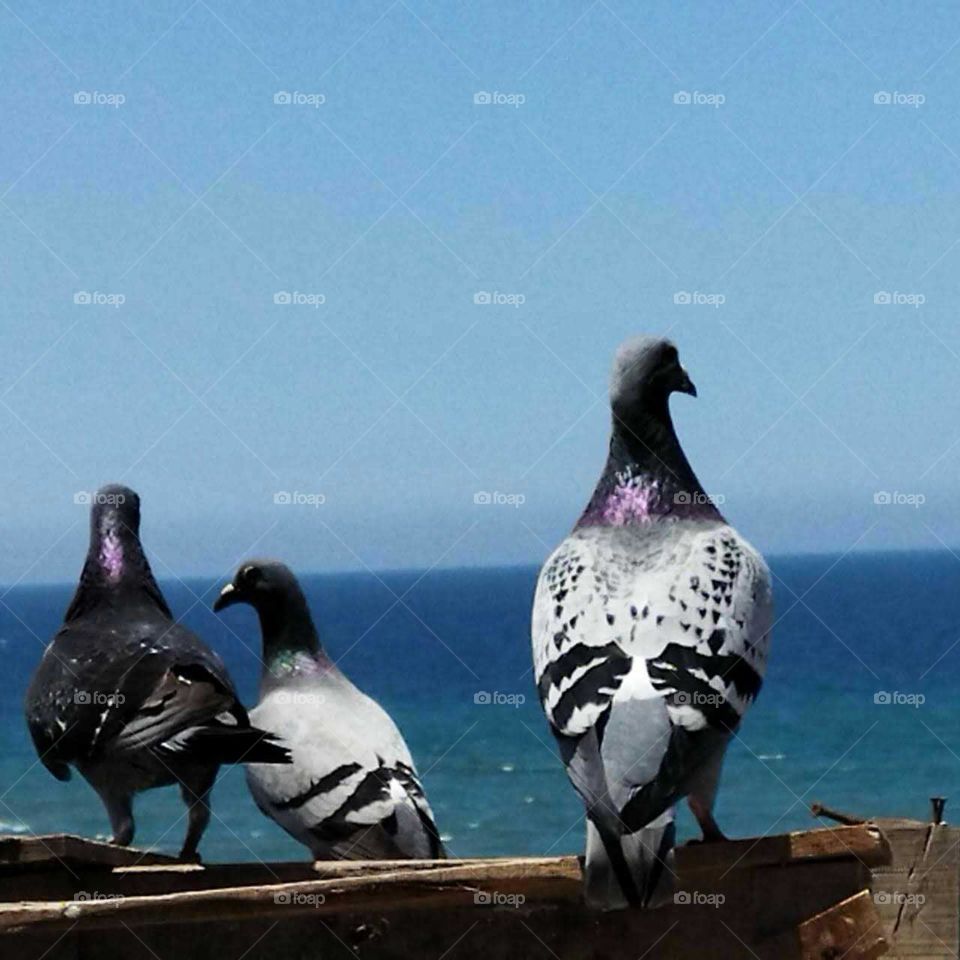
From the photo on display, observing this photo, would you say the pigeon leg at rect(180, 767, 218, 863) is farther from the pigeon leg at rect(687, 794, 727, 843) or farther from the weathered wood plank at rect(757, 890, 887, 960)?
the weathered wood plank at rect(757, 890, 887, 960)

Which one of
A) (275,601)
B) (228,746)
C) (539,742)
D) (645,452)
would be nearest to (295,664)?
(275,601)

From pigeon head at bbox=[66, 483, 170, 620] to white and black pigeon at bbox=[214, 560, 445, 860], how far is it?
2.43 ft

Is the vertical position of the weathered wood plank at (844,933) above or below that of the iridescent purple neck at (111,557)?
below

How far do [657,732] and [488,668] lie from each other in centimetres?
5762

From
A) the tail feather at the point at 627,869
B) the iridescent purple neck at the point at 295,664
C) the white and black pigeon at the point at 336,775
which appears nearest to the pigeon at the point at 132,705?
the white and black pigeon at the point at 336,775

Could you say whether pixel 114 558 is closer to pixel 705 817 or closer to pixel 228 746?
pixel 228 746

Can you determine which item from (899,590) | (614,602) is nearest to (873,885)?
(614,602)

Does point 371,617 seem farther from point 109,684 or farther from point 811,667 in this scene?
point 109,684

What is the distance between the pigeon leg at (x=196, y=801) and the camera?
887cm

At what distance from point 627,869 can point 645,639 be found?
91 cm

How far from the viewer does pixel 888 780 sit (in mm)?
35719

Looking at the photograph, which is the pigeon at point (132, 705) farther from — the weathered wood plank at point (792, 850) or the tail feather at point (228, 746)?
the weathered wood plank at point (792, 850)

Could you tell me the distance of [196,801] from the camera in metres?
8.88

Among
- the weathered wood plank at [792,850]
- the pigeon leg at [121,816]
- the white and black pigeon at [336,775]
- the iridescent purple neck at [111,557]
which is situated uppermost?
the iridescent purple neck at [111,557]
